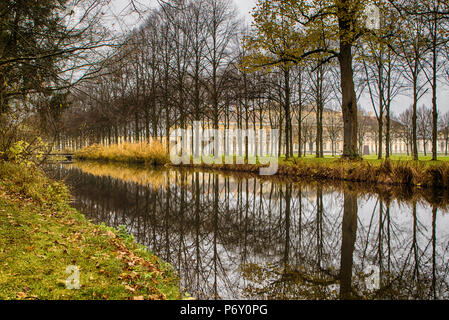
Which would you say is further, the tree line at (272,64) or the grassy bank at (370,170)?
the grassy bank at (370,170)

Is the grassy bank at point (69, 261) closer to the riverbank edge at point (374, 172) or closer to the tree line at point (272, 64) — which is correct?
the tree line at point (272, 64)

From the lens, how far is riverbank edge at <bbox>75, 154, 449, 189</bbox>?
1131 centimetres

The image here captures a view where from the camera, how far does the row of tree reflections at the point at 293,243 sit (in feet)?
12.0

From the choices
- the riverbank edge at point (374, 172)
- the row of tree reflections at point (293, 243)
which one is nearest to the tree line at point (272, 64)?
→ the riverbank edge at point (374, 172)

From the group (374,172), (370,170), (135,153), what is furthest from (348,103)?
(135,153)

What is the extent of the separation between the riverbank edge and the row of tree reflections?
336 centimetres

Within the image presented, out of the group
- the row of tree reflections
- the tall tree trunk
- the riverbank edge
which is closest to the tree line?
the tall tree trunk

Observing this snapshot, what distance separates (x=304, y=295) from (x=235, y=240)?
2.47 metres

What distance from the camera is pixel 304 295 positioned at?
3400 millimetres

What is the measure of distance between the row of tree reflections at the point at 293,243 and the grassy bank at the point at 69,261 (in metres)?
0.51

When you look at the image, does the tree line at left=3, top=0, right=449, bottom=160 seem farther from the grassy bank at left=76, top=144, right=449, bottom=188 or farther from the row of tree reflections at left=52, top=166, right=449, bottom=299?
the row of tree reflections at left=52, top=166, right=449, bottom=299

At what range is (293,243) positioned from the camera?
5.54 meters

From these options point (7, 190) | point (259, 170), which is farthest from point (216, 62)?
point (7, 190)
